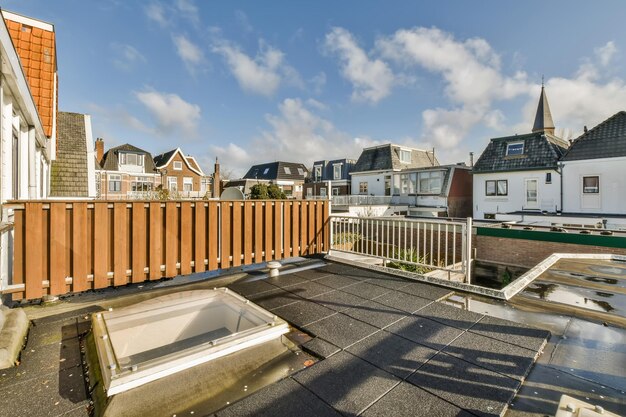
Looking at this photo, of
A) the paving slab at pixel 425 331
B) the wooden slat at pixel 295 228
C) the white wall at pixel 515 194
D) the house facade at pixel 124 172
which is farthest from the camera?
the house facade at pixel 124 172

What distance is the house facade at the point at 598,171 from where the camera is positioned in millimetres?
13844

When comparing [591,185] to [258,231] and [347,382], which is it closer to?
[258,231]

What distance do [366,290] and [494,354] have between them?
6.20 feet

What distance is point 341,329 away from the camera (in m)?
2.83

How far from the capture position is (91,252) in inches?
135

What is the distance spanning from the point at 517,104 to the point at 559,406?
15511 millimetres

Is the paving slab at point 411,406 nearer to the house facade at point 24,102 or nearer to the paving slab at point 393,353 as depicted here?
the paving slab at point 393,353

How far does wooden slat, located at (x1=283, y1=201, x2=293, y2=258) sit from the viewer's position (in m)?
5.24

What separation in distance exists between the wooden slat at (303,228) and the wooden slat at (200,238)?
6.15ft

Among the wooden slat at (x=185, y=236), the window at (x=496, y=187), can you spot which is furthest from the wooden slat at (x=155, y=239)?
the window at (x=496, y=187)

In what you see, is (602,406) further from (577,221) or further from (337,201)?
(337,201)

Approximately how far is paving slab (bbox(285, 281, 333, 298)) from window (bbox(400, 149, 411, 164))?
914 inches

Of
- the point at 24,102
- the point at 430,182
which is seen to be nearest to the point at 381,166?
Answer: the point at 430,182

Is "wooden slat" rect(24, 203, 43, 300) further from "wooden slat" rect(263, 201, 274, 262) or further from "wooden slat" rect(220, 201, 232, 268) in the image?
"wooden slat" rect(263, 201, 274, 262)
